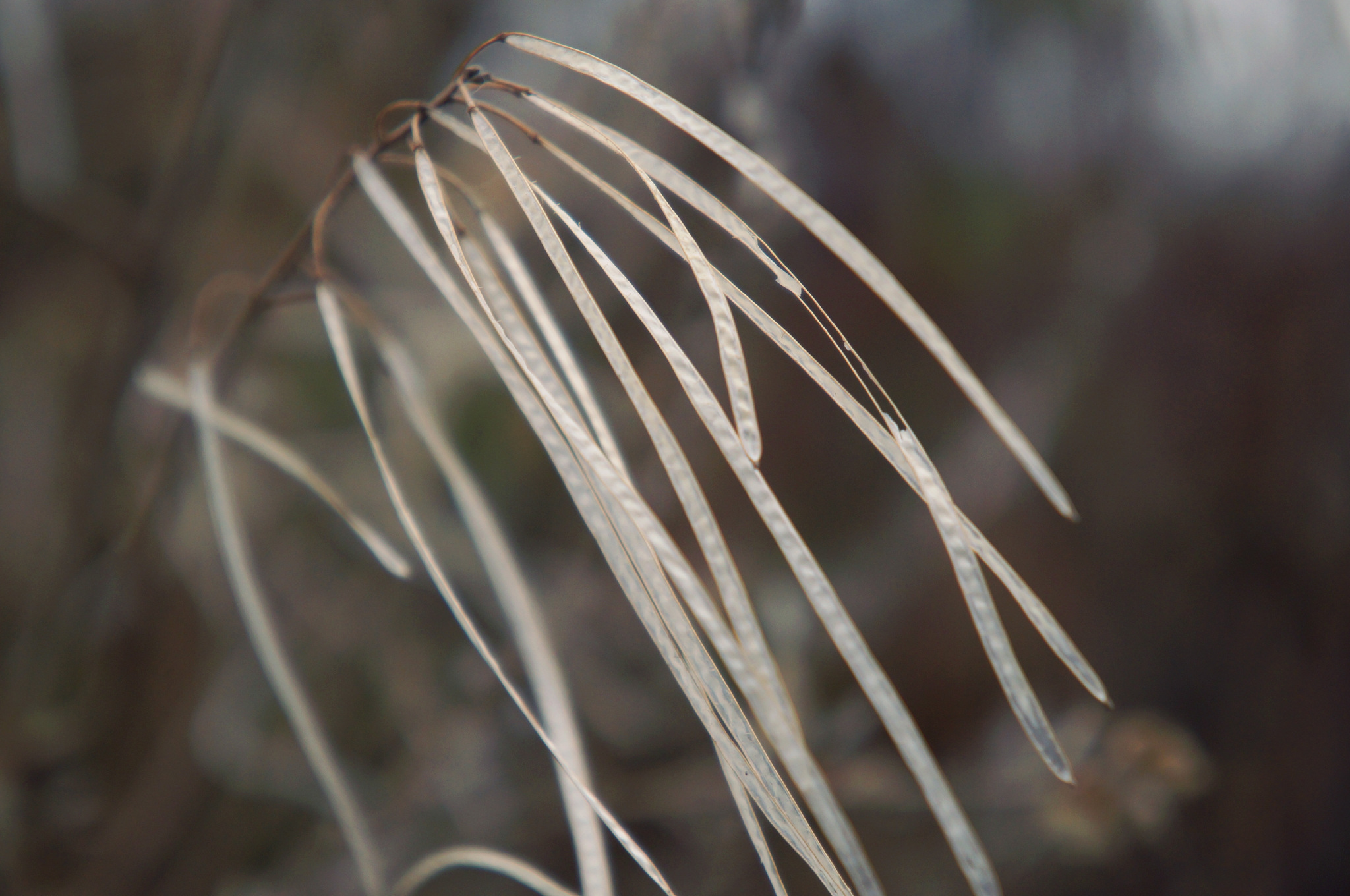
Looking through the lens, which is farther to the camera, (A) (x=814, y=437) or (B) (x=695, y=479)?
(A) (x=814, y=437)

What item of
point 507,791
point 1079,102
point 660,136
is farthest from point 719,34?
point 507,791

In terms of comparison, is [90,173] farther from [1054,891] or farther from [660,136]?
[1054,891]

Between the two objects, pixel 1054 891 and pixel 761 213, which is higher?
pixel 761 213

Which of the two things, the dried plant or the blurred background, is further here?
the blurred background

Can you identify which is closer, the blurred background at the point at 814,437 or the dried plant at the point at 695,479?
the dried plant at the point at 695,479

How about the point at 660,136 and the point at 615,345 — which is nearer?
the point at 615,345

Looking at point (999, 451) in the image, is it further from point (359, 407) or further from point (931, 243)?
point (359, 407)

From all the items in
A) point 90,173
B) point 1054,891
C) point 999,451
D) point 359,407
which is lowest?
point 1054,891
